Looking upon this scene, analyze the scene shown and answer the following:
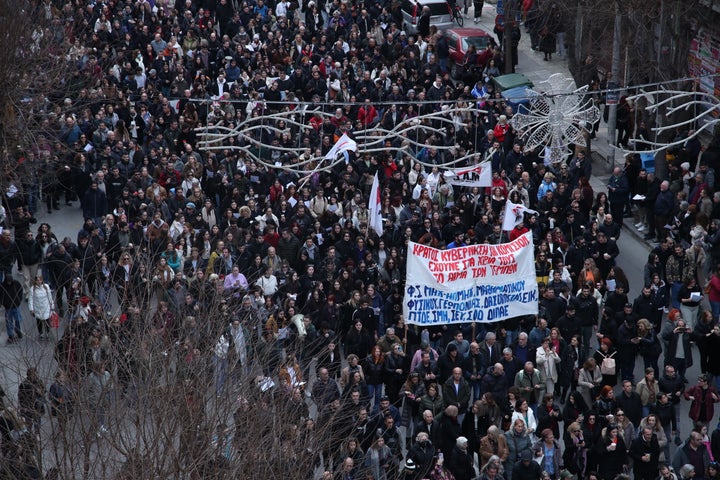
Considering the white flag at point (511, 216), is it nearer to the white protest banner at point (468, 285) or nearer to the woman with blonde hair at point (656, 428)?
the white protest banner at point (468, 285)

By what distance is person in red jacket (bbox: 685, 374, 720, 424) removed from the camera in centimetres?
2358

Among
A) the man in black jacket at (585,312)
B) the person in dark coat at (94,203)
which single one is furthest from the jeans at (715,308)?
the person in dark coat at (94,203)

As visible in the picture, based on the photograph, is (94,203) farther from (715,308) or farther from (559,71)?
(559,71)

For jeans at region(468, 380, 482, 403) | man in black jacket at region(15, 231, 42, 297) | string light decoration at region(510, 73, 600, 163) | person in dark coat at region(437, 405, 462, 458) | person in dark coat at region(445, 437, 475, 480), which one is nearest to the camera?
person in dark coat at region(445, 437, 475, 480)

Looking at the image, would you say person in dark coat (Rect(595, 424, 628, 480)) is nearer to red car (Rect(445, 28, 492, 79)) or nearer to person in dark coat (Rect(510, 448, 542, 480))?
person in dark coat (Rect(510, 448, 542, 480))

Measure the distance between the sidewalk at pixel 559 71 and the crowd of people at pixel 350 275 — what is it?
7.10ft

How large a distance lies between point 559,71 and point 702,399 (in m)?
20.0

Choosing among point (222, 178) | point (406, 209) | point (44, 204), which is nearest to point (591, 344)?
point (406, 209)

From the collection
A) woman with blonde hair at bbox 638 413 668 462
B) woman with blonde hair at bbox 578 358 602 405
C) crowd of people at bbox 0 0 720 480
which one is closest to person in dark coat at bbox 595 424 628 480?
crowd of people at bbox 0 0 720 480

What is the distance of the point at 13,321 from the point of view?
26766 mm

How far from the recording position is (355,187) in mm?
30938

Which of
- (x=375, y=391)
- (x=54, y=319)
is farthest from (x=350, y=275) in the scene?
(x=54, y=319)

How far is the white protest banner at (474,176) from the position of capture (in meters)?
29.5

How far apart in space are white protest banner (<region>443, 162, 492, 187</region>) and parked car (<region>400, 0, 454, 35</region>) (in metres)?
13.8
